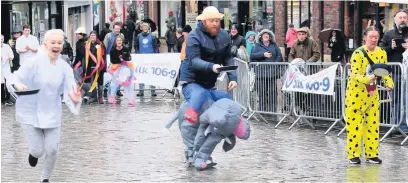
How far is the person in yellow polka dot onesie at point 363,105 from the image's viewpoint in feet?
43.2

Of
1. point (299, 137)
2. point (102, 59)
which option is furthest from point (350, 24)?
point (299, 137)

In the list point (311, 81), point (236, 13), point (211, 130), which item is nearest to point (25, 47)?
point (311, 81)

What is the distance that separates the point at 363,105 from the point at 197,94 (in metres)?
1.98

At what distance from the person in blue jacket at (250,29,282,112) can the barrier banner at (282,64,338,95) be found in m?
0.56

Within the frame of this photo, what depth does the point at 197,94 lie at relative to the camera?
12.9 meters

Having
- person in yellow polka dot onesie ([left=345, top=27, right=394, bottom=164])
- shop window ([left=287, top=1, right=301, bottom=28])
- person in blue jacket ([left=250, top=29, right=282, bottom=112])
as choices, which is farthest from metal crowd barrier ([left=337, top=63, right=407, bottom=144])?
shop window ([left=287, top=1, right=301, bottom=28])

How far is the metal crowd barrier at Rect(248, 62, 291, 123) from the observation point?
61.0 ft

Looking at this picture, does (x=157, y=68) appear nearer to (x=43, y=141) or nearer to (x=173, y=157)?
(x=173, y=157)

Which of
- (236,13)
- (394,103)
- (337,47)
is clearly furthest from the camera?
(236,13)

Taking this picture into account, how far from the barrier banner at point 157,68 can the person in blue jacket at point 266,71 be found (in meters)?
4.89

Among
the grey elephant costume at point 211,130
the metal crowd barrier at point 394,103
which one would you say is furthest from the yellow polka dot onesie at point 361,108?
the metal crowd barrier at point 394,103

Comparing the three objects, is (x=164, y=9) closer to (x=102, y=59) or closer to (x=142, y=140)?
(x=102, y=59)

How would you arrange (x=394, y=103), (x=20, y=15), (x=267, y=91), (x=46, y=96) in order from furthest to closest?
(x=20, y=15)
(x=267, y=91)
(x=394, y=103)
(x=46, y=96)

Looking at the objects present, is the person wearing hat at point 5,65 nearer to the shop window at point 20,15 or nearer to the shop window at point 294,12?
the shop window at point 20,15
